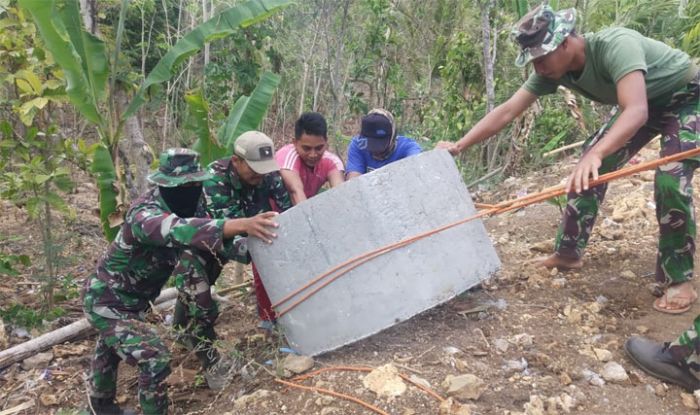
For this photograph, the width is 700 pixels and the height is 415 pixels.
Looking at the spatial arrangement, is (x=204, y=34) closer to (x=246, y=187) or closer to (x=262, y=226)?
(x=246, y=187)

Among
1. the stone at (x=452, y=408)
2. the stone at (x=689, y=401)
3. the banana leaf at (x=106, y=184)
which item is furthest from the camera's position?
the banana leaf at (x=106, y=184)

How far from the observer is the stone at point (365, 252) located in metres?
2.33

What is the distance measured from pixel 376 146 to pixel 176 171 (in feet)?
4.43

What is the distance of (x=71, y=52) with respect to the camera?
11.4 feet

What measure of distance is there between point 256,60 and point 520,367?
530 centimetres

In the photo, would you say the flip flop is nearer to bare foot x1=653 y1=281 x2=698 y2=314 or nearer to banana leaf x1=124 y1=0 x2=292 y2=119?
bare foot x1=653 y1=281 x2=698 y2=314

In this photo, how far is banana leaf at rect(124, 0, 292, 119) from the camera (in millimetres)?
3896

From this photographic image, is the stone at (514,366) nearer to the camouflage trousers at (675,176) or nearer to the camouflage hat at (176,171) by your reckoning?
the camouflage trousers at (675,176)

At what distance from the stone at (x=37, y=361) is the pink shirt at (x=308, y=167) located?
1879 mm

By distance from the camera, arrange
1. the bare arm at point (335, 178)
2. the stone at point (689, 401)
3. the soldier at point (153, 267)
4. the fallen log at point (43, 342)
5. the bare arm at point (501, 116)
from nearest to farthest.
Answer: the stone at point (689, 401)
the soldier at point (153, 267)
the bare arm at point (501, 116)
the fallen log at point (43, 342)
the bare arm at point (335, 178)

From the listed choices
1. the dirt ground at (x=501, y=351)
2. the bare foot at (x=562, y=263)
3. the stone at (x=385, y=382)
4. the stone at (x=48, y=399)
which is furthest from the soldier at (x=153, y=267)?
the bare foot at (x=562, y=263)

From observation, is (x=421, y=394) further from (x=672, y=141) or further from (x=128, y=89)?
(x=128, y=89)

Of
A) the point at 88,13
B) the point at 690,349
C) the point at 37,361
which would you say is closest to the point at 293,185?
the point at 37,361

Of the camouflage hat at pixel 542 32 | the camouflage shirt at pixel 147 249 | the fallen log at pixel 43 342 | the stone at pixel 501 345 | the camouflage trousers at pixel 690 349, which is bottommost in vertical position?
the fallen log at pixel 43 342
